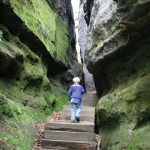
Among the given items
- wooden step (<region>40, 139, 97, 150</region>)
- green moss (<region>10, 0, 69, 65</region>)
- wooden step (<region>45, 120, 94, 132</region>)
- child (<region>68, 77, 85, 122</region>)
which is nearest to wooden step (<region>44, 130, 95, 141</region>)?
wooden step (<region>40, 139, 97, 150</region>)

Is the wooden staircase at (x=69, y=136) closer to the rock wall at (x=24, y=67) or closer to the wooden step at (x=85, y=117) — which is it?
the rock wall at (x=24, y=67)

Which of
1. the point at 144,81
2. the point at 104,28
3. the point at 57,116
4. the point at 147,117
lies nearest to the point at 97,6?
the point at 104,28

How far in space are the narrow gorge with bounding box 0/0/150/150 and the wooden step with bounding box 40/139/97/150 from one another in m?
0.63

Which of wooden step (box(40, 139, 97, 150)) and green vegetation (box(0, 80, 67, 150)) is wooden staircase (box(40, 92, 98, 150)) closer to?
wooden step (box(40, 139, 97, 150))

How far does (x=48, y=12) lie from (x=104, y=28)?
9.01 metres

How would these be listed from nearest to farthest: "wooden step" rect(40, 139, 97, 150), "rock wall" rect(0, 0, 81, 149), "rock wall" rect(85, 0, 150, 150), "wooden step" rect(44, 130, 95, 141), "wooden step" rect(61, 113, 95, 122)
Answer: "rock wall" rect(85, 0, 150, 150), "wooden step" rect(40, 139, 97, 150), "wooden step" rect(44, 130, 95, 141), "rock wall" rect(0, 0, 81, 149), "wooden step" rect(61, 113, 95, 122)

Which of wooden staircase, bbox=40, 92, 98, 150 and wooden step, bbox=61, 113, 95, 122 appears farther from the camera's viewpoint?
wooden step, bbox=61, 113, 95, 122

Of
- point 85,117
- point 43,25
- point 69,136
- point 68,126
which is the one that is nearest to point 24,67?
point 85,117

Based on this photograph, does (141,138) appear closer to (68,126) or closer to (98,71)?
(68,126)

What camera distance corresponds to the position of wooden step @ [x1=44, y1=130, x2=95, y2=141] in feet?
34.8

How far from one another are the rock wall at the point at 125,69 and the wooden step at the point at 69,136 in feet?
2.49

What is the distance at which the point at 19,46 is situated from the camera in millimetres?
14805

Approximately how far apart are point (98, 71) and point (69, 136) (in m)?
5.42

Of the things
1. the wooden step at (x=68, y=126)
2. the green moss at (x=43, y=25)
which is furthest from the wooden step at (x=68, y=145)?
the green moss at (x=43, y=25)
